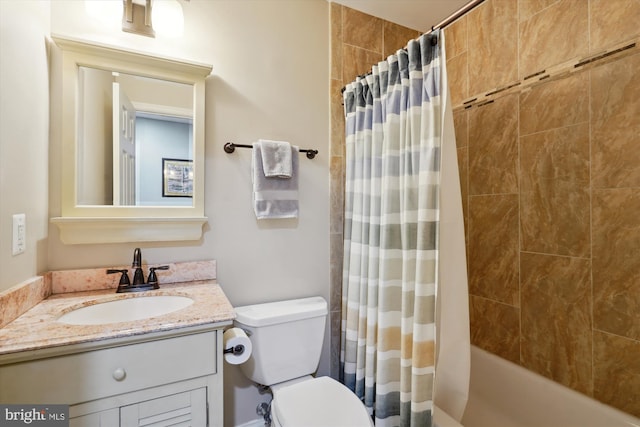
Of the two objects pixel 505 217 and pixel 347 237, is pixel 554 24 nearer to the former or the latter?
pixel 505 217

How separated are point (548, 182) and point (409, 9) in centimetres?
135

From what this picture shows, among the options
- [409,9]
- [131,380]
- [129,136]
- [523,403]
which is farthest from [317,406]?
[409,9]

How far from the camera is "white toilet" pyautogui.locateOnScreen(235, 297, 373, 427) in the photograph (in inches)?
48.0

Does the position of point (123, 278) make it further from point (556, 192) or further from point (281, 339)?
point (556, 192)

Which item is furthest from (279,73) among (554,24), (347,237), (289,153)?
(554,24)

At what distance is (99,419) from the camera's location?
0.88 metres

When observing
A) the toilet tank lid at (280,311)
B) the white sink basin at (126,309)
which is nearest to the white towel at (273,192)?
the toilet tank lid at (280,311)

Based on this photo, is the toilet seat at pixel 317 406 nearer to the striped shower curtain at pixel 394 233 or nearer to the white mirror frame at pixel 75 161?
the striped shower curtain at pixel 394 233

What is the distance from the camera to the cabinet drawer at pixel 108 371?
0.81m

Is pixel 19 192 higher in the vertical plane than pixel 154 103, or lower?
lower

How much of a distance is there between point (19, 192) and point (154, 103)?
0.65 metres

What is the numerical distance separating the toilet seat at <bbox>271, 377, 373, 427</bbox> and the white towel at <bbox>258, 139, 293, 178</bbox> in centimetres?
103

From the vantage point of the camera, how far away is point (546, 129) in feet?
4.98

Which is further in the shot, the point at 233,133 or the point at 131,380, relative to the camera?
the point at 233,133
